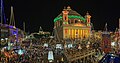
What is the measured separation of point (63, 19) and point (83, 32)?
12.5m

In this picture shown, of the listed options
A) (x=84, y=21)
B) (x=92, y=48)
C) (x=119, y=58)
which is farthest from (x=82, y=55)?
(x=84, y=21)

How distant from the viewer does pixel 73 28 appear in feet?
303

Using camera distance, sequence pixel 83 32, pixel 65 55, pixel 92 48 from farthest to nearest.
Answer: pixel 83 32, pixel 92 48, pixel 65 55

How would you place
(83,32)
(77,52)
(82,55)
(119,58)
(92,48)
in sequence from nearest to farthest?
(119,58)
(77,52)
(82,55)
(92,48)
(83,32)

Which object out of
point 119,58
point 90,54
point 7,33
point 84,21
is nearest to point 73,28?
point 84,21

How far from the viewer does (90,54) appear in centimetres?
3784

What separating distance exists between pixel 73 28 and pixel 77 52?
61.3 metres

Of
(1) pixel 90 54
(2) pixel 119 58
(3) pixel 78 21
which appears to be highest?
(3) pixel 78 21

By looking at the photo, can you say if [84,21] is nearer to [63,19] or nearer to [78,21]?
[78,21]

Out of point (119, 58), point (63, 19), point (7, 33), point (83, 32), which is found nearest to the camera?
point (119, 58)

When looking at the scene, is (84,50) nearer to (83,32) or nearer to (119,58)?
(119,58)

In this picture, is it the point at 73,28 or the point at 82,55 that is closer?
the point at 82,55

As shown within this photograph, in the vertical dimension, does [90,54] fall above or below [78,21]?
below

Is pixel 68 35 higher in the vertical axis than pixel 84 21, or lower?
lower
